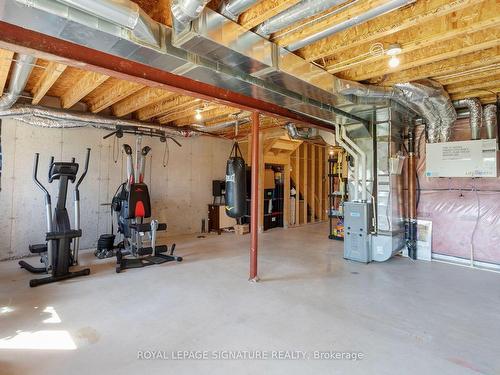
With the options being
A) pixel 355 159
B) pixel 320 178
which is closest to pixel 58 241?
pixel 355 159

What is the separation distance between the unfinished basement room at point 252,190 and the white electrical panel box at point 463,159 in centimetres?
2

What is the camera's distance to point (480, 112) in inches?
167

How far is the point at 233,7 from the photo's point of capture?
2020mm

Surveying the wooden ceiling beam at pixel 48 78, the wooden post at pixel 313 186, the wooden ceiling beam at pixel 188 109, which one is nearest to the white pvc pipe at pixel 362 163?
the wooden ceiling beam at pixel 188 109

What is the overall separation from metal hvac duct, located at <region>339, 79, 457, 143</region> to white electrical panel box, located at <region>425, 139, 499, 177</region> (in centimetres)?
41

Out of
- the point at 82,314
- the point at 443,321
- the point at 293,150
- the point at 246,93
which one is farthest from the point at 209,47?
the point at 293,150

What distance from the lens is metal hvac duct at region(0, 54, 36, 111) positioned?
2.91m

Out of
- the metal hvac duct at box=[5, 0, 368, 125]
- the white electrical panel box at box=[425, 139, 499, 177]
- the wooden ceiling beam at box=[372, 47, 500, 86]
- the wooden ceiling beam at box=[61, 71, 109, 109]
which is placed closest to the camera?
the metal hvac duct at box=[5, 0, 368, 125]

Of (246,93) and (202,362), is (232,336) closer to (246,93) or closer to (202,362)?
(202,362)

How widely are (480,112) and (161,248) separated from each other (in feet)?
17.8

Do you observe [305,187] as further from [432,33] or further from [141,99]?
[432,33]

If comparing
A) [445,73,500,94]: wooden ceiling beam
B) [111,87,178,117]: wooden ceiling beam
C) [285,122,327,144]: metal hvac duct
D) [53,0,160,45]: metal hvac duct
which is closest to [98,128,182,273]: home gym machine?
[111,87,178,117]: wooden ceiling beam

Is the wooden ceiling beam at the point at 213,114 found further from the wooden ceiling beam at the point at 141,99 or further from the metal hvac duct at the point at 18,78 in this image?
the metal hvac duct at the point at 18,78

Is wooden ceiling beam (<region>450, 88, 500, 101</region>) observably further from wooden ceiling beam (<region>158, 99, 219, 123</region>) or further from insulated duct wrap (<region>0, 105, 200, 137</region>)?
insulated duct wrap (<region>0, 105, 200, 137</region>)
